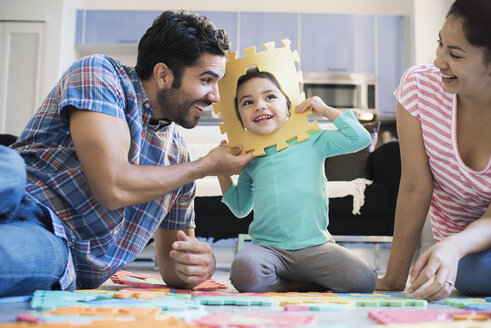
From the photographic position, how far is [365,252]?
12.4 feet

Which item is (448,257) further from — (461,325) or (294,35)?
(294,35)

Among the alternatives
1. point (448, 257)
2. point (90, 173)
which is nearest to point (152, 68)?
point (90, 173)

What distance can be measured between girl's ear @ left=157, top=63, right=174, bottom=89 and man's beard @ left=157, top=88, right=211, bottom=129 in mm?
17

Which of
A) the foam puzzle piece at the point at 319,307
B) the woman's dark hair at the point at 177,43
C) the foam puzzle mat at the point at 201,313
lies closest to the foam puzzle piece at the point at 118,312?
the foam puzzle mat at the point at 201,313

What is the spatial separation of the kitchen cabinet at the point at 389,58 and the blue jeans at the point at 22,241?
384cm

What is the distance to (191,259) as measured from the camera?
1.24 m

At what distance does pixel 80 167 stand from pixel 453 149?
3.15 ft

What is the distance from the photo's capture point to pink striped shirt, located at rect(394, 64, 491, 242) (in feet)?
4.49

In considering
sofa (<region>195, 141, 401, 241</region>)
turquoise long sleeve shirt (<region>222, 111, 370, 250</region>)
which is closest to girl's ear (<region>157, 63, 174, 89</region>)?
turquoise long sleeve shirt (<region>222, 111, 370, 250</region>)

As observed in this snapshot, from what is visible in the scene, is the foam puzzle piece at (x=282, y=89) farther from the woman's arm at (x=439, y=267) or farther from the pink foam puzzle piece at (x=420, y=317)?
the pink foam puzzle piece at (x=420, y=317)

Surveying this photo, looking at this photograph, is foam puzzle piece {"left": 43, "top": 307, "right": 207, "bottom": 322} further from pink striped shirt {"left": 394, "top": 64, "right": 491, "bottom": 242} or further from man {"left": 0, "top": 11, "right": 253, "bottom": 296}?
pink striped shirt {"left": 394, "top": 64, "right": 491, "bottom": 242}

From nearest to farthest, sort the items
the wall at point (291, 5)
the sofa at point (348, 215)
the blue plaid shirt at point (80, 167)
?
the blue plaid shirt at point (80, 167) < the sofa at point (348, 215) < the wall at point (291, 5)

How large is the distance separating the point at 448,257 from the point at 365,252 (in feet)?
9.01

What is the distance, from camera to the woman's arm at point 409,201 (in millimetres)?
1437
